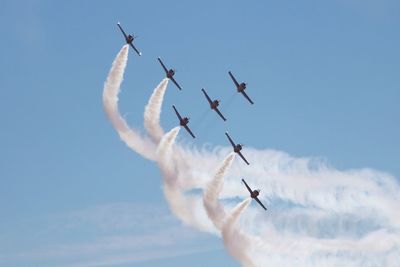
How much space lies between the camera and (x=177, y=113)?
114 metres

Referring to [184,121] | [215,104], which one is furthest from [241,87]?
[184,121]

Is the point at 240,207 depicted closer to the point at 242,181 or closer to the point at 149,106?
the point at 242,181

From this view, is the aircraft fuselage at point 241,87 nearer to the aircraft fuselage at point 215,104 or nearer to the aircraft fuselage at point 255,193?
the aircraft fuselage at point 215,104

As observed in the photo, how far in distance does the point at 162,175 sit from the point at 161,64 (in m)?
22.0

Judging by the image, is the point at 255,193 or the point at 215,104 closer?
the point at 255,193

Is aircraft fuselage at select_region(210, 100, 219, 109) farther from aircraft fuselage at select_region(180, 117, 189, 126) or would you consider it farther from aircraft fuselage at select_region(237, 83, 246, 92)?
aircraft fuselage at select_region(180, 117, 189, 126)

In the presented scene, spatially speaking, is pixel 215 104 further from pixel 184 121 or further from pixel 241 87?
pixel 184 121

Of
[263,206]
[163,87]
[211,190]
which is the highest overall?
[163,87]

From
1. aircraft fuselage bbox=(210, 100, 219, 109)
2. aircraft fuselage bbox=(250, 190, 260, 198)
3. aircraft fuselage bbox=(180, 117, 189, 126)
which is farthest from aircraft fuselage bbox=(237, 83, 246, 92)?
aircraft fuselage bbox=(250, 190, 260, 198)

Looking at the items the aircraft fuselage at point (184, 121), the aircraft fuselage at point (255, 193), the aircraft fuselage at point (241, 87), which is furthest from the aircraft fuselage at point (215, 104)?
the aircraft fuselage at point (255, 193)

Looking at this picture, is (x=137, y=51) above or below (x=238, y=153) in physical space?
above

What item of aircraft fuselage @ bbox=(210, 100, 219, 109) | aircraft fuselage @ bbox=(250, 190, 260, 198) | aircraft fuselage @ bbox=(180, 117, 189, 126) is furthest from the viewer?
aircraft fuselage @ bbox=(210, 100, 219, 109)

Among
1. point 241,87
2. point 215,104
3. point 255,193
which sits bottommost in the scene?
point 255,193

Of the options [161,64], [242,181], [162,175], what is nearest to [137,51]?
[161,64]
